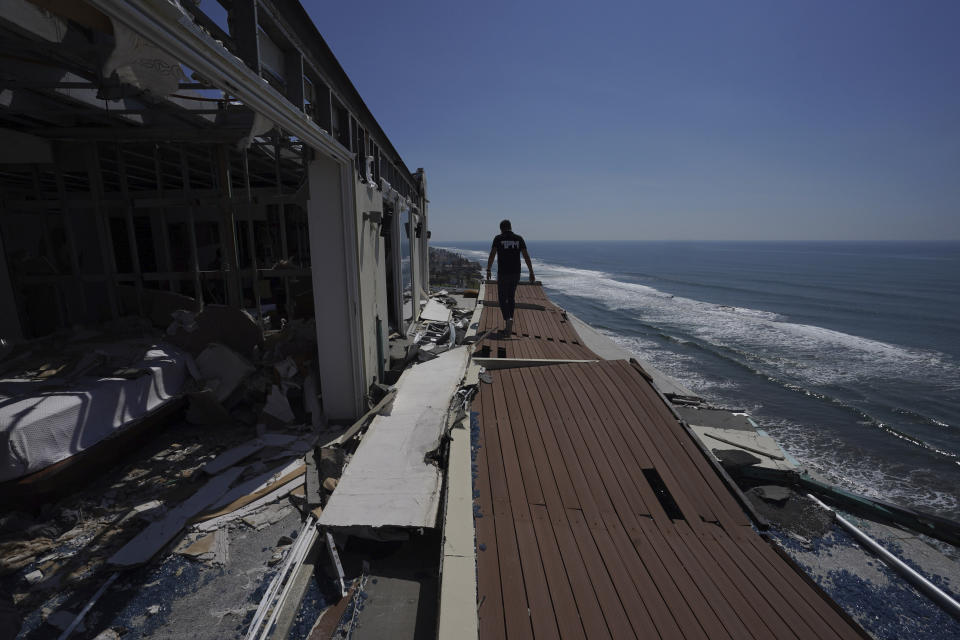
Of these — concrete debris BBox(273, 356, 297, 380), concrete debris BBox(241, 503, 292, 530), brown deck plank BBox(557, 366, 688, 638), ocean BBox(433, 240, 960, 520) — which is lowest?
ocean BBox(433, 240, 960, 520)

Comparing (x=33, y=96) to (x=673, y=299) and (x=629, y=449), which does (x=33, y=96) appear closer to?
(x=629, y=449)

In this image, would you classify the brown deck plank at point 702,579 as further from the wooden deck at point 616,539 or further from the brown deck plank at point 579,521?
the brown deck plank at point 579,521

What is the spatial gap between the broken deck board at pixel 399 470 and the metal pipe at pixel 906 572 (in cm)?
463

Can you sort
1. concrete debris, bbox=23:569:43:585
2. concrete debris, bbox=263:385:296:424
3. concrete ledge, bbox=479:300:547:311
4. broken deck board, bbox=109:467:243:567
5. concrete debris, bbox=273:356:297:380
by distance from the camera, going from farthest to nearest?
concrete ledge, bbox=479:300:547:311, concrete debris, bbox=273:356:297:380, concrete debris, bbox=263:385:296:424, broken deck board, bbox=109:467:243:567, concrete debris, bbox=23:569:43:585

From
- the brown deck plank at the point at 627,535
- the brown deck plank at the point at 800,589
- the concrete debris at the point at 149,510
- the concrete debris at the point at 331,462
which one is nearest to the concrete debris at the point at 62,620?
the concrete debris at the point at 149,510

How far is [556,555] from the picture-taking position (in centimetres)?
317

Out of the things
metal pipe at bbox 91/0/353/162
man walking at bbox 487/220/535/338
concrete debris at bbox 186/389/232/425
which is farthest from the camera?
man walking at bbox 487/220/535/338

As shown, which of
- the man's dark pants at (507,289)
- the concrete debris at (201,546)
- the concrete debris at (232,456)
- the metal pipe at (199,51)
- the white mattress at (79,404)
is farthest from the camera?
the man's dark pants at (507,289)

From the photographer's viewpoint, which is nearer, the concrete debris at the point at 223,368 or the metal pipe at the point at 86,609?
the metal pipe at the point at 86,609

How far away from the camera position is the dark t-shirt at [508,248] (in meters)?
7.60

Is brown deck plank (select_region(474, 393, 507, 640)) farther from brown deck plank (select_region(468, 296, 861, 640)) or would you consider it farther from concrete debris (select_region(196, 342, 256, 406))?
concrete debris (select_region(196, 342, 256, 406))

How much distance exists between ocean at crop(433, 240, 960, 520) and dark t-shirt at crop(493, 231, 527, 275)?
306 inches

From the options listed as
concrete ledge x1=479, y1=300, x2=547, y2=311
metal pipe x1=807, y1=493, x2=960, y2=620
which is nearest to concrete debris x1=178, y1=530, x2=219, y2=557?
metal pipe x1=807, y1=493, x2=960, y2=620

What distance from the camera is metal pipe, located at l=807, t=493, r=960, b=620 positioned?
12.3 feet
